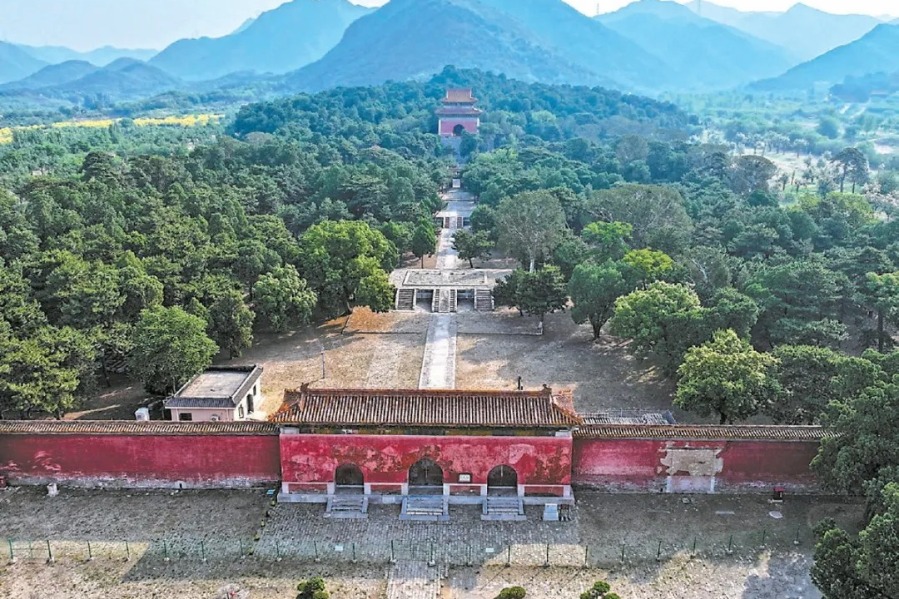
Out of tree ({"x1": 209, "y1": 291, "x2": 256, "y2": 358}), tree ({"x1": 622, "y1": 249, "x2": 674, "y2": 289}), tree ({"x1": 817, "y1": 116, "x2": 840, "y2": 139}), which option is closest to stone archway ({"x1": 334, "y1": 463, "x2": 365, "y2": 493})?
tree ({"x1": 209, "y1": 291, "x2": 256, "y2": 358})

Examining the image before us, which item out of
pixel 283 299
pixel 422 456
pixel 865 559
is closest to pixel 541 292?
pixel 283 299

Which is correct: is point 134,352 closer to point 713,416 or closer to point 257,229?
point 257,229

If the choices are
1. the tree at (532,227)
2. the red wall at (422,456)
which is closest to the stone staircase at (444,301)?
the tree at (532,227)

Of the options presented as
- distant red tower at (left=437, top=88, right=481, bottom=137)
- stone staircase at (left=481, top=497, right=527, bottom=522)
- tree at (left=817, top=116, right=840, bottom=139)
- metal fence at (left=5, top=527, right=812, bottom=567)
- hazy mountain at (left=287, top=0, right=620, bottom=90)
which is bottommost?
metal fence at (left=5, top=527, right=812, bottom=567)

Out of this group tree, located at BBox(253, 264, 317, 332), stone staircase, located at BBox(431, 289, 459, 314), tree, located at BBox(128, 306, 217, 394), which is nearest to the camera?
tree, located at BBox(128, 306, 217, 394)

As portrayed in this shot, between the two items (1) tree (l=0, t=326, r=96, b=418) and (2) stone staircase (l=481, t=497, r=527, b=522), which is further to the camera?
(1) tree (l=0, t=326, r=96, b=418)

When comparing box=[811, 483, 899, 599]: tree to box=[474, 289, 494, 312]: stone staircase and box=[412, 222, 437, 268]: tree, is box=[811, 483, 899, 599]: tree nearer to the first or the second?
box=[474, 289, 494, 312]: stone staircase

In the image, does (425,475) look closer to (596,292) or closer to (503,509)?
(503,509)
